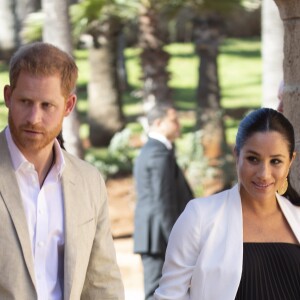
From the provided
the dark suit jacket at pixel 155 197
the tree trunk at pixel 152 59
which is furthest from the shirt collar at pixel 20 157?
the tree trunk at pixel 152 59

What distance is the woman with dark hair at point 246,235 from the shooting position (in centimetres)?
394

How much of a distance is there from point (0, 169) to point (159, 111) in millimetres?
4965

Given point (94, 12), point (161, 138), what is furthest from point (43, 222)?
point (94, 12)

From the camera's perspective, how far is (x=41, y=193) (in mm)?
3713

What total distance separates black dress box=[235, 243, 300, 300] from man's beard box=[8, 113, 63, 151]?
911 millimetres

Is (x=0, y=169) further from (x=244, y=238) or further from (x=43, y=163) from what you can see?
(x=244, y=238)

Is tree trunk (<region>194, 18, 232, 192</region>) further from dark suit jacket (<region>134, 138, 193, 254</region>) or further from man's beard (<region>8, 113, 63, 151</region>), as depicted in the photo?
man's beard (<region>8, 113, 63, 151</region>)

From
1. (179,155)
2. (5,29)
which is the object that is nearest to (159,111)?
(5,29)

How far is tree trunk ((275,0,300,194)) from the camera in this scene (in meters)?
5.15

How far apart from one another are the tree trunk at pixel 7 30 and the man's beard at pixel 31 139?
269 inches

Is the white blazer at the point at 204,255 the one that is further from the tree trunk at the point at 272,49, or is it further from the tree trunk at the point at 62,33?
the tree trunk at the point at 62,33

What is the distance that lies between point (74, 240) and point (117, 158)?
577 inches

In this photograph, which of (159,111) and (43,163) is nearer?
(43,163)

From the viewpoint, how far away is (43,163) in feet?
12.4
